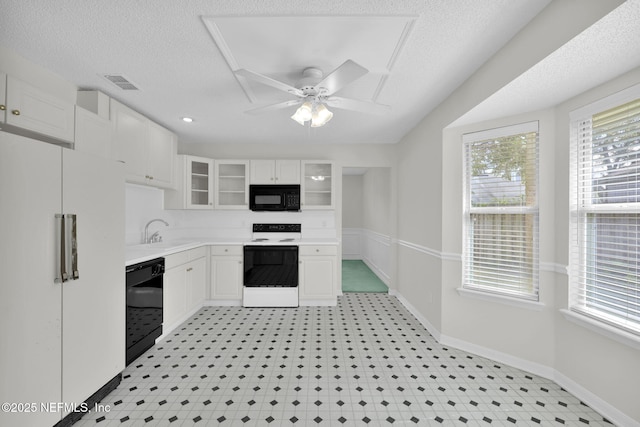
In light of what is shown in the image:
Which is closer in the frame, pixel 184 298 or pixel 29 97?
pixel 29 97

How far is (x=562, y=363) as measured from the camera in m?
2.07

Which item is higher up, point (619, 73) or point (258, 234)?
point (619, 73)

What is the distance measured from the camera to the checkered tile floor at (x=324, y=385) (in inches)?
68.8

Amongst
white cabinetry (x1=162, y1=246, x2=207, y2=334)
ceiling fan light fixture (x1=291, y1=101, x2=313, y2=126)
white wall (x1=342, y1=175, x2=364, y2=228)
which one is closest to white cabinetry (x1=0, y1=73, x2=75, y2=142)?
white cabinetry (x1=162, y1=246, x2=207, y2=334)

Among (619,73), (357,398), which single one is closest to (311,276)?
(357,398)

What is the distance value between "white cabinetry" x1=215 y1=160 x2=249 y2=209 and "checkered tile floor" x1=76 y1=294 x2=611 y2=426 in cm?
183

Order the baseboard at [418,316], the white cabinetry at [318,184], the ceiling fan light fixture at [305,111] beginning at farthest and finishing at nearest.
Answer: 1. the white cabinetry at [318,184]
2. the baseboard at [418,316]
3. the ceiling fan light fixture at [305,111]

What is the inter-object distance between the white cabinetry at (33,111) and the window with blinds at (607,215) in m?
3.75

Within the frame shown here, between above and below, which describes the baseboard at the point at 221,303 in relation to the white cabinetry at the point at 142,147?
below

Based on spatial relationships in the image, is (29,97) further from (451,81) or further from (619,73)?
(619,73)

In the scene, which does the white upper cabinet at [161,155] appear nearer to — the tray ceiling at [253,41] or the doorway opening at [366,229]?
the tray ceiling at [253,41]

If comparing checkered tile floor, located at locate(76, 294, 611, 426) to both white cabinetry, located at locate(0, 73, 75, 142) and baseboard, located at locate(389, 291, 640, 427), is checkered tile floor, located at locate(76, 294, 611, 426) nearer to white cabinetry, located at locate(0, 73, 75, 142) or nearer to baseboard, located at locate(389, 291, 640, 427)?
baseboard, located at locate(389, 291, 640, 427)

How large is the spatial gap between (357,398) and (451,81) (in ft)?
8.68

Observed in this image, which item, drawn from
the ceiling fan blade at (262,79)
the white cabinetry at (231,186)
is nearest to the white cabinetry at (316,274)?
the white cabinetry at (231,186)
